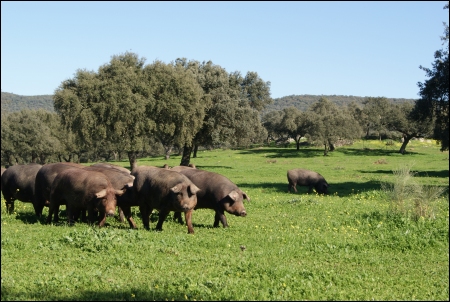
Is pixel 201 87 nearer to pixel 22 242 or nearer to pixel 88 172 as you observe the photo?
pixel 88 172

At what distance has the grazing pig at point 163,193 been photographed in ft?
45.7

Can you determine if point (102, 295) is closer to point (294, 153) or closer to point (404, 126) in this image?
point (294, 153)

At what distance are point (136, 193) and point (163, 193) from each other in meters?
1.26

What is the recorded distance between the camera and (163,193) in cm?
1423

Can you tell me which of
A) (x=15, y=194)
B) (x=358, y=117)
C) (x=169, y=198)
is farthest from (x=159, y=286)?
(x=358, y=117)

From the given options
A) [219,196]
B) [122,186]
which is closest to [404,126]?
[219,196]

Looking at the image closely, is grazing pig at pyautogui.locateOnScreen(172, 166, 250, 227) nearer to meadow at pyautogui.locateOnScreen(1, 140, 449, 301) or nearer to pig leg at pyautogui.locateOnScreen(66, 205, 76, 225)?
meadow at pyautogui.locateOnScreen(1, 140, 449, 301)

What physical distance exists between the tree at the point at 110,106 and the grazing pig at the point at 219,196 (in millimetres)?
24330

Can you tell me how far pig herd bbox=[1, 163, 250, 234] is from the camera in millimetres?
14172

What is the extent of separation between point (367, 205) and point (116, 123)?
24833 mm

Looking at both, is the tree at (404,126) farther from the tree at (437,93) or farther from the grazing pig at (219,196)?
the grazing pig at (219,196)

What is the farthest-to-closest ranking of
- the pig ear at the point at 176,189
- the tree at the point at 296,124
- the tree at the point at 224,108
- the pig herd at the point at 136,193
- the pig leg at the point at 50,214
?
the tree at the point at 296,124
the tree at the point at 224,108
the pig leg at the point at 50,214
the pig herd at the point at 136,193
the pig ear at the point at 176,189

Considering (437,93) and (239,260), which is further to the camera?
(437,93)

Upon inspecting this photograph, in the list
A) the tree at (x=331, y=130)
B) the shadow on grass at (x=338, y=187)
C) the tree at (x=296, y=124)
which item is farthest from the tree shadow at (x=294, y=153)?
the shadow on grass at (x=338, y=187)
